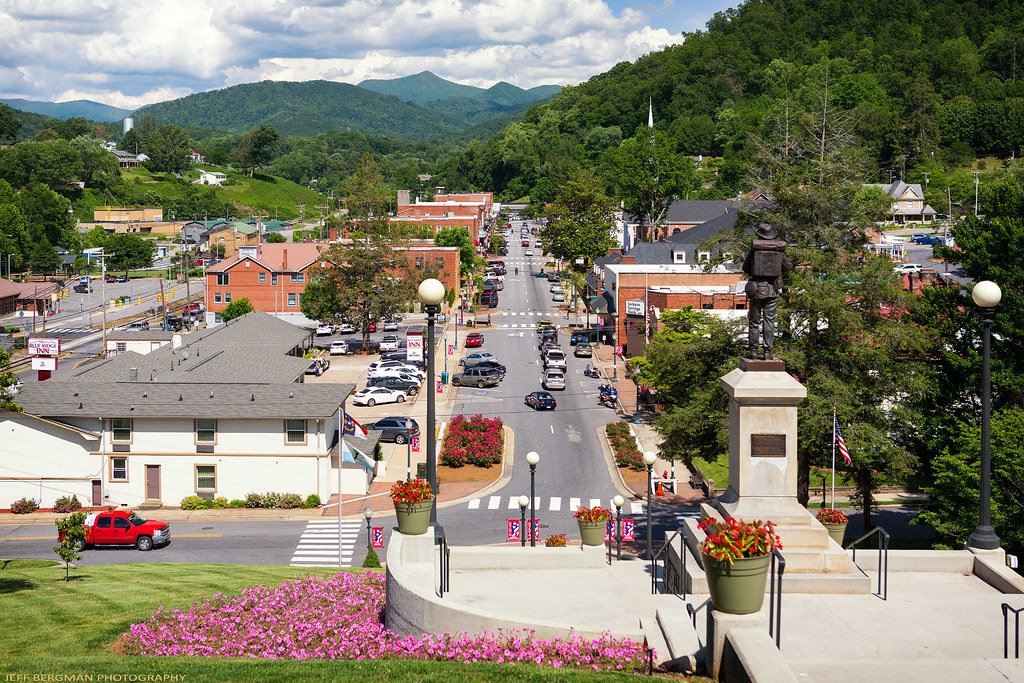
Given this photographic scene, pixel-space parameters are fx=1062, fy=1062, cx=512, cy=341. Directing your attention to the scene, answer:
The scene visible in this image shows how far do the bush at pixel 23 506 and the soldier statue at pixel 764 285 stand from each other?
36141 millimetres

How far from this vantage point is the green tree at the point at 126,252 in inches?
5960

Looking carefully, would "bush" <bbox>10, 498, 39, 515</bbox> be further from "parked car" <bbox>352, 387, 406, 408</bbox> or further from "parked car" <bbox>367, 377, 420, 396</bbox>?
"parked car" <bbox>367, 377, 420, 396</bbox>

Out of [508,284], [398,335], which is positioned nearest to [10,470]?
[398,335]

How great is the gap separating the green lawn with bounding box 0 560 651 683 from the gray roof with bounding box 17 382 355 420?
11985 millimetres

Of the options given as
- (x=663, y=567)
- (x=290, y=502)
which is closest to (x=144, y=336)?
(x=290, y=502)

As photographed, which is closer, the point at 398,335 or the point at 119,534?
the point at 119,534

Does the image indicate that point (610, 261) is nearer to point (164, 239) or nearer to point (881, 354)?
point (881, 354)

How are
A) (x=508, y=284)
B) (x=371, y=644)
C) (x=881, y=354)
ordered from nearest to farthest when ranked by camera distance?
(x=371, y=644) → (x=881, y=354) → (x=508, y=284)

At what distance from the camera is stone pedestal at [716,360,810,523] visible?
1722 cm

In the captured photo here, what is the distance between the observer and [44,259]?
14662 centimetres

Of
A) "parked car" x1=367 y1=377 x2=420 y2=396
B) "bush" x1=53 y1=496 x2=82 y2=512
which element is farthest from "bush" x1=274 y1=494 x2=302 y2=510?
"parked car" x1=367 y1=377 x2=420 y2=396

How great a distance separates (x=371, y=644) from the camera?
16.0m

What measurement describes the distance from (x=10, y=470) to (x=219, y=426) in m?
8.93

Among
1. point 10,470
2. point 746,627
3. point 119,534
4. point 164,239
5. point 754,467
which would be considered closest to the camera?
point 746,627
